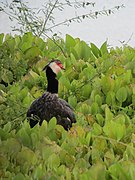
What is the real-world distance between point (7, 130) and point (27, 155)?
305mm

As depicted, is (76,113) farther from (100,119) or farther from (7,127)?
(7,127)

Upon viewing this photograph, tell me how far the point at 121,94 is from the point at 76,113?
0.94 feet

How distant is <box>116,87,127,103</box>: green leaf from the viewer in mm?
2891

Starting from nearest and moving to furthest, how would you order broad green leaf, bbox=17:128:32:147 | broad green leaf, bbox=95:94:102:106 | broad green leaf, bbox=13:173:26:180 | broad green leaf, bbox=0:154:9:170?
broad green leaf, bbox=13:173:26:180
broad green leaf, bbox=0:154:9:170
broad green leaf, bbox=17:128:32:147
broad green leaf, bbox=95:94:102:106

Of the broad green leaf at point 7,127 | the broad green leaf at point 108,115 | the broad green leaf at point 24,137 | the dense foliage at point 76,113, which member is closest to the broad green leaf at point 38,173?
the dense foliage at point 76,113

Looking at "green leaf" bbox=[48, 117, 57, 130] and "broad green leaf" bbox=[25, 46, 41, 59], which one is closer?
"green leaf" bbox=[48, 117, 57, 130]

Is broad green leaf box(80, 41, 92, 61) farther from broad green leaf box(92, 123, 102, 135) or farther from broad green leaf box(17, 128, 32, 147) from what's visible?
broad green leaf box(17, 128, 32, 147)

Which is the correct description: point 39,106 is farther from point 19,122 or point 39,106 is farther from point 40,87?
point 40,87

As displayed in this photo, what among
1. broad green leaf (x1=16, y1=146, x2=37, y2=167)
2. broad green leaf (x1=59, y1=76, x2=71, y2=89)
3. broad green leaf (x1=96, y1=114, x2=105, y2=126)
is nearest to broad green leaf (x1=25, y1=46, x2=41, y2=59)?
broad green leaf (x1=59, y1=76, x2=71, y2=89)

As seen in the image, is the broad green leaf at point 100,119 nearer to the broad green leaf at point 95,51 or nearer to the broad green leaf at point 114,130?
the broad green leaf at point 114,130

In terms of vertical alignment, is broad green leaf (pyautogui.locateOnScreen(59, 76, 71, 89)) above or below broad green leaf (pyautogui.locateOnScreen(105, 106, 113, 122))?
above

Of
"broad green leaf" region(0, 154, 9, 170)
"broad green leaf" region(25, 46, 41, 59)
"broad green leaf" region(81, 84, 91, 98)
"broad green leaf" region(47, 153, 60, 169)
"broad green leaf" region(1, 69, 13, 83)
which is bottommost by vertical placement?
"broad green leaf" region(81, 84, 91, 98)

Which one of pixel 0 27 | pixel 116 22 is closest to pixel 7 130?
pixel 0 27

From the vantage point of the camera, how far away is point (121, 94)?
2896mm
